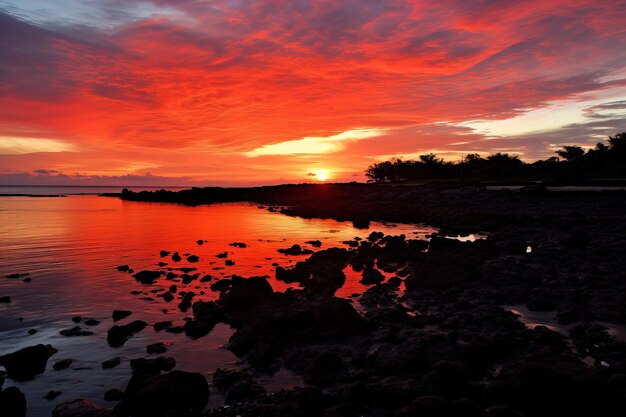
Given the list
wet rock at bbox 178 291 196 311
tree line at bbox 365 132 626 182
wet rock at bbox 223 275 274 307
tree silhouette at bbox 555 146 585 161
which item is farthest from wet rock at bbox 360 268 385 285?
tree silhouette at bbox 555 146 585 161

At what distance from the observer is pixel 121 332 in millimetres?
12148

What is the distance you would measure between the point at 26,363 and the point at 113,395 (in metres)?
2.98

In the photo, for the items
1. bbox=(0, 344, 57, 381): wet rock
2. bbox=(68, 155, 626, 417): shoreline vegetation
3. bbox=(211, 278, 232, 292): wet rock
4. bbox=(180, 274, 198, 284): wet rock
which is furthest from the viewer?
bbox=(180, 274, 198, 284): wet rock

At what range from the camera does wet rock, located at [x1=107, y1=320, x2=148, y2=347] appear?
11.8 metres

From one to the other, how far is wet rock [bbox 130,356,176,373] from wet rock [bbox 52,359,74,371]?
5.53ft

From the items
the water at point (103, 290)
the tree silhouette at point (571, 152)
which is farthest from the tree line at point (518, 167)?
the water at point (103, 290)

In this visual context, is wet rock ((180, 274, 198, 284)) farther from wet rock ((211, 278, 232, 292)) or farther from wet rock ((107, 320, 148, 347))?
wet rock ((107, 320, 148, 347))

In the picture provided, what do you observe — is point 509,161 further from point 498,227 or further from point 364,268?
point 364,268

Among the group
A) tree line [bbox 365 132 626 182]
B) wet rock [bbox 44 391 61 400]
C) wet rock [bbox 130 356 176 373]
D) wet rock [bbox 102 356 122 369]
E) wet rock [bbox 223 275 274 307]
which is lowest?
wet rock [bbox 44 391 61 400]

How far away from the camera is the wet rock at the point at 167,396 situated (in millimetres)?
7824

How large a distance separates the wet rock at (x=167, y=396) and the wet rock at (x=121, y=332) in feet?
12.5

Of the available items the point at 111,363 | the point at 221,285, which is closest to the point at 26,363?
the point at 111,363

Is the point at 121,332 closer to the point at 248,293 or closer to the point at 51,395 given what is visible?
the point at 51,395

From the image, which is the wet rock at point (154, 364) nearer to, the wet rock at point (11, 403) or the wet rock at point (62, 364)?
the wet rock at point (62, 364)
